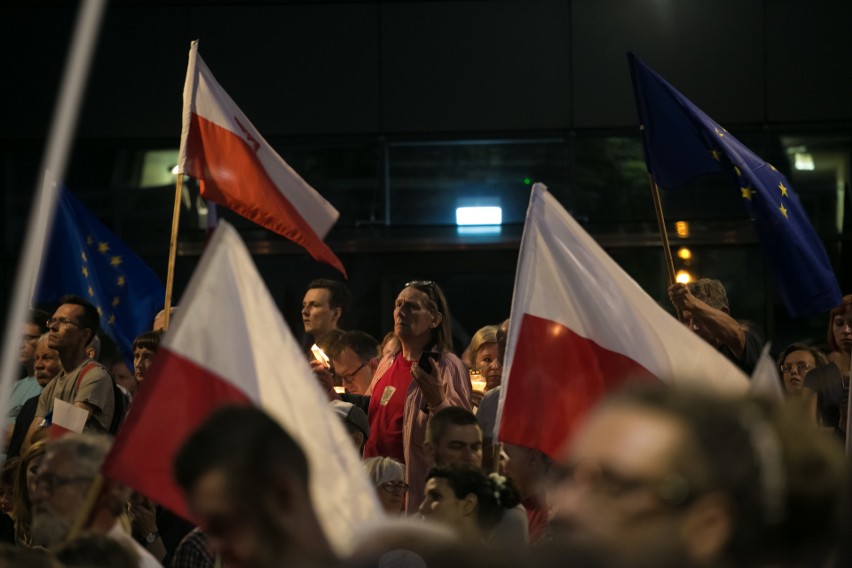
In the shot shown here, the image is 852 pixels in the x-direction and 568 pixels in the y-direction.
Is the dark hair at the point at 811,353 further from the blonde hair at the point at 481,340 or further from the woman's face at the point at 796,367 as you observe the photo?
the blonde hair at the point at 481,340

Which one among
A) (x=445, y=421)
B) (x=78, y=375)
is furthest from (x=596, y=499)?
(x=78, y=375)

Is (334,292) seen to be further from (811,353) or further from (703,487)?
(703,487)

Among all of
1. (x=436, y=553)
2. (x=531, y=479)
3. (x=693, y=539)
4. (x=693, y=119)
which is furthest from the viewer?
(x=693, y=119)

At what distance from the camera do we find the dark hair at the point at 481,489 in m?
5.01

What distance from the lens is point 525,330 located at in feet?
17.6

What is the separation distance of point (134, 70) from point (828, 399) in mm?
8976

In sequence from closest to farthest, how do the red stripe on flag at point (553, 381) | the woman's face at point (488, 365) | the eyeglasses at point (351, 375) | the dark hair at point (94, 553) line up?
the dark hair at point (94, 553) < the red stripe on flag at point (553, 381) < the eyeglasses at point (351, 375) < the woman's face at point (488, 365)

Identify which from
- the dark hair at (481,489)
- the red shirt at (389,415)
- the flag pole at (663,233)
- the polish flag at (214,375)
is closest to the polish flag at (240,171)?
the red shirt at (389,415)

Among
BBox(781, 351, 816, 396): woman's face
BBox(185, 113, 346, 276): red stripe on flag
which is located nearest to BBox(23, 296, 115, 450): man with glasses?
BBox(185, 113, 346, 276): red stripe on flag

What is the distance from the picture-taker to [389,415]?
7082 millimetres

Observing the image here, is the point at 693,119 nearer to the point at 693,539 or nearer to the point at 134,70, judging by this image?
the point at 693,539

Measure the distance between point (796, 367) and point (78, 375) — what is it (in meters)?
3.92

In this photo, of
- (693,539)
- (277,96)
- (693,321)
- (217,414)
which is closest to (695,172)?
(693,321)

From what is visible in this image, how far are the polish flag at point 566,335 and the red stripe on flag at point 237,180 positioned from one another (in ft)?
6.32
